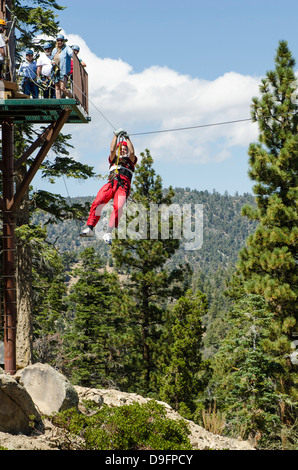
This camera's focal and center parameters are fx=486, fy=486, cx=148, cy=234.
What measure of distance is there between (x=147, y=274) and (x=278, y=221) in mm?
9801

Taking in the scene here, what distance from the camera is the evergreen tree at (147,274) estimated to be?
24.6m

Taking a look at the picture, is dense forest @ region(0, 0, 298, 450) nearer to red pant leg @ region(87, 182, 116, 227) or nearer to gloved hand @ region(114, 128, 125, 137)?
red pant leg @ region(87, 182, 116, 227)

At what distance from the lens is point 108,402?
419 inches

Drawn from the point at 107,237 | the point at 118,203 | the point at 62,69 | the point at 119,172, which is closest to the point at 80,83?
the point at 62,69

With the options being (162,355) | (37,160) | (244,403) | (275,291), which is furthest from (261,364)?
(162,355)

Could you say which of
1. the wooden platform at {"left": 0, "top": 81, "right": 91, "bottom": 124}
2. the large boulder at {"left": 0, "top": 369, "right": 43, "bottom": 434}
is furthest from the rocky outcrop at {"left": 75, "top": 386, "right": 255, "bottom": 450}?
the wooden platform at {"left": 0, "top": 81, "right": 91, "bottom": 124}

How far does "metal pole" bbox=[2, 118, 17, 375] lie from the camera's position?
9.29m

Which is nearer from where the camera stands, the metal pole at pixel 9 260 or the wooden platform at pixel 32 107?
the wooden platform at pixel 32 107

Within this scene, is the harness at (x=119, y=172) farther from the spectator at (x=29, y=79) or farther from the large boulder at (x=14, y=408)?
the large boulder at (x=14, y=408)

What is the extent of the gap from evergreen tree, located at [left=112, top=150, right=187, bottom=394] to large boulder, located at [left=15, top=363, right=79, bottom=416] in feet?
51.2

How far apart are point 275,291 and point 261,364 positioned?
7.76 ft

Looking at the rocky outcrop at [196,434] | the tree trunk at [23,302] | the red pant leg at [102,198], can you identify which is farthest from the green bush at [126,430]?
the tree trunk at [23,302]

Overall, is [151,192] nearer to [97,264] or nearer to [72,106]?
[97,264]

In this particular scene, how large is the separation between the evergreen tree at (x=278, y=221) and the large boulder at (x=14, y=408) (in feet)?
29.7
